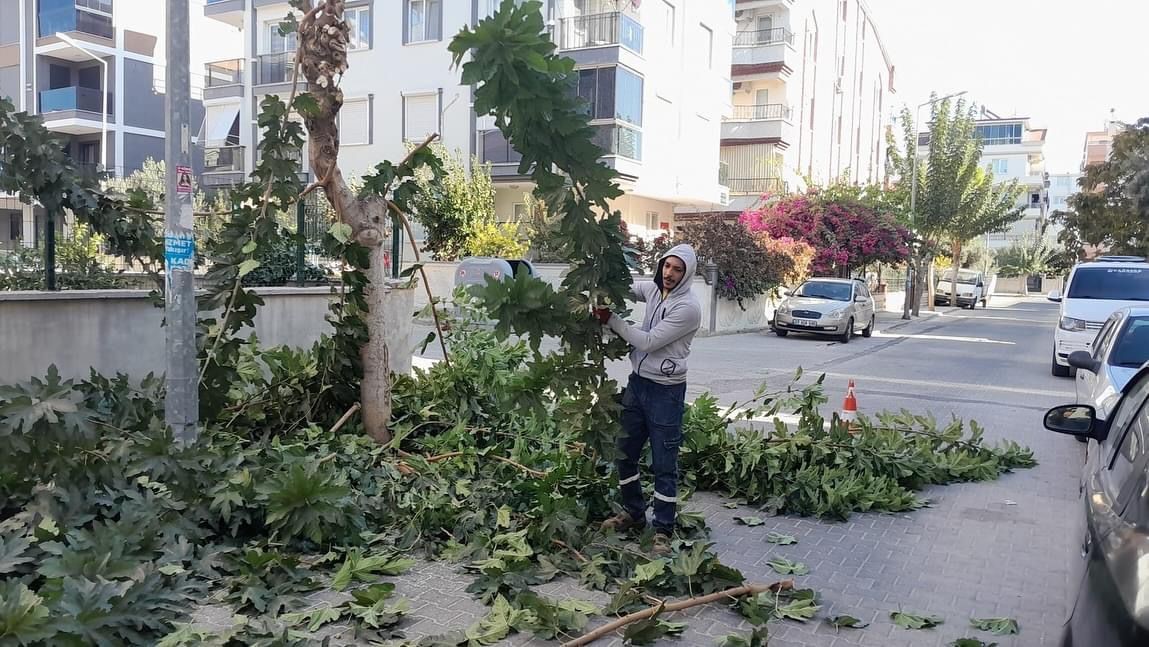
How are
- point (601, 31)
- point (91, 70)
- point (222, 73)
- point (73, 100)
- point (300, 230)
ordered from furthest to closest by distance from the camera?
point (222, 73), point (91, 70), point (73, 100), point (601, 31), point (300, 230)

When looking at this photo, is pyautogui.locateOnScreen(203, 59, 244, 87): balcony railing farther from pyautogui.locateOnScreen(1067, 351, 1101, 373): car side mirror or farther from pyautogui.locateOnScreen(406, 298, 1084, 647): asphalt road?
pyautogui.locateOnScreen(1067, 351, 1101, 373): car side mirror

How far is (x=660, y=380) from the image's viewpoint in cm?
514

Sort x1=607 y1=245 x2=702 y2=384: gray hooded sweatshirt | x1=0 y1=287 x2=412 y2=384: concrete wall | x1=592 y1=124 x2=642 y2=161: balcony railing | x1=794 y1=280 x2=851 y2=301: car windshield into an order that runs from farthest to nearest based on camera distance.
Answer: x1=592 y1=124 x2=642 y2=161: balcony railing < x1=794 y1=280 x2=851 y2=301: car windshield < x1=0 y1=287 x2=412 y2=384: concrete wall < x1=607 y1=245 x2=702 y2=384: gray hooded sweatshirt

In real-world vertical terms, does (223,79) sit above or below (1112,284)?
above

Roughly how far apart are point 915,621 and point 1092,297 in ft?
42.1

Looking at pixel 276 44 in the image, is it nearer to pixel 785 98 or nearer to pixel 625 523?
pixel 785 98

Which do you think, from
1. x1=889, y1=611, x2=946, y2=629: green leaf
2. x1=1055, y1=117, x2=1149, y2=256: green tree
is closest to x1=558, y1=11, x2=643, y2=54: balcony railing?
x1=1055, y1=117, x2=1149, y2=256: green tree

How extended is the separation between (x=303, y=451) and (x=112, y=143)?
3360cm

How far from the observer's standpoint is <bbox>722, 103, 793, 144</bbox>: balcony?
126 ft

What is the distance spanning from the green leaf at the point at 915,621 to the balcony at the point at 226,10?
35240 mm

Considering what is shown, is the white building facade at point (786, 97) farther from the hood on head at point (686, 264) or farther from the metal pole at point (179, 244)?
the metal pole at point (179, 244)

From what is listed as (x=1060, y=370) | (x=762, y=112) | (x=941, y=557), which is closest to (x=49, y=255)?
(x=941, y=557)

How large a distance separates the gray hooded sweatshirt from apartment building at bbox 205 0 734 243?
66.5 feet

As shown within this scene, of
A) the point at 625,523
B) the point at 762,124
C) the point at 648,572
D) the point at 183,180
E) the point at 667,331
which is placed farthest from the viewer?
the point at 762,124
